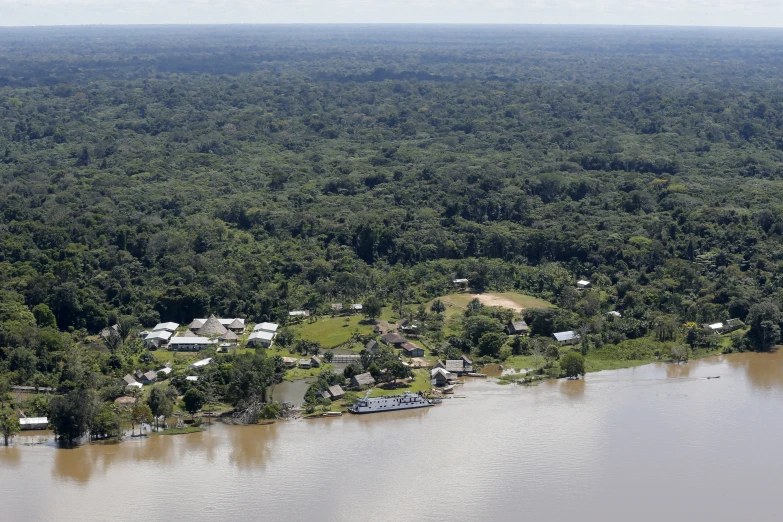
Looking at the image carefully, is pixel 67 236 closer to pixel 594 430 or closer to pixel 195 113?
pixel 594 430

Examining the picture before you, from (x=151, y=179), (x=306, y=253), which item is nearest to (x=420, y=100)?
(x=151, y=179)

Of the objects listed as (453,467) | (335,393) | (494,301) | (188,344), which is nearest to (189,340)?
(188,344)

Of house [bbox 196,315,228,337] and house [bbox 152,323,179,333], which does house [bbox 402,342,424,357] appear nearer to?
house [bbox 196,315,228,337]

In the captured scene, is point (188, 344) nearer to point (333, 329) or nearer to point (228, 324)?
point (228, 324)

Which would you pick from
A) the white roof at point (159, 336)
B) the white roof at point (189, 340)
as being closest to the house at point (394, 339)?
the white roof at point (189, 340)

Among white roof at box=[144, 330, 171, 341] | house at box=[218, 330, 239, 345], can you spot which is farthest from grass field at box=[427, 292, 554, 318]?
white roof at box=[144, 330, 171, 341]
